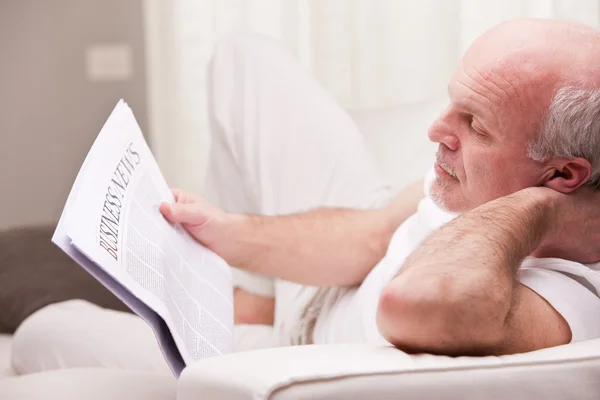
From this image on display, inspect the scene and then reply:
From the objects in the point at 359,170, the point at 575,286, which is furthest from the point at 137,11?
the point at 575,286

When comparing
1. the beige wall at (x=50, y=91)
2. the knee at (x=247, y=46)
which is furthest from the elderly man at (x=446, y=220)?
the beige wall at (x=50, y=91)

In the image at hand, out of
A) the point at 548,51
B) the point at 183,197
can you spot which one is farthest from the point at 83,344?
the point at 548,51

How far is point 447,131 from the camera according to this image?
1.15 m

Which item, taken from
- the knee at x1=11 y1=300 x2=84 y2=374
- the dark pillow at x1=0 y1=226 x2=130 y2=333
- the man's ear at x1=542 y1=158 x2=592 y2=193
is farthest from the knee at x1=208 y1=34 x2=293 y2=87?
the man's ear at x1=542 y1=158 x2=592 y2=193

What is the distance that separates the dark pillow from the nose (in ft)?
2.81

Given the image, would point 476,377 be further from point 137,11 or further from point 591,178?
point 137,11

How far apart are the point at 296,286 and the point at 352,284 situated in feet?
0.57

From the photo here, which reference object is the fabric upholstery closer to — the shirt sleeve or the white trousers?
the white trousers

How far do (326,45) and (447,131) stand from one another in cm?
204

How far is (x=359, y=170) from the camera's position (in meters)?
1.81

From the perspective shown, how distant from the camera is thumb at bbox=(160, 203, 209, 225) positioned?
47.9 inches

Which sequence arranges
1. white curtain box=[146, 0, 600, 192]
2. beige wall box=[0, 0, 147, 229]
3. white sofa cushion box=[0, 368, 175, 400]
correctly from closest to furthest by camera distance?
white sofa cushion box=[0, 368, 175, 400], white curtain box=[146, 0, 600, 192], beige wall box=[0, 0, 147, 229]

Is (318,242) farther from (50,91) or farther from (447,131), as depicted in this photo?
(50,91)

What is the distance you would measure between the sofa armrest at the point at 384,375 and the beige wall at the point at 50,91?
2.85m
